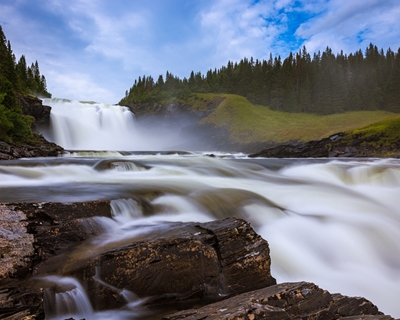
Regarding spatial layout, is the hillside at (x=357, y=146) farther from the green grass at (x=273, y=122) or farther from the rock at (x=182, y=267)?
the rock at (x=182, y=267)

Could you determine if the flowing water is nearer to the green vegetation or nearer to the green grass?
the green vegetation

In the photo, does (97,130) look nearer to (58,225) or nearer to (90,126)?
(90,126)

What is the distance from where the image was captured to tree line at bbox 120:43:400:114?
213 ft

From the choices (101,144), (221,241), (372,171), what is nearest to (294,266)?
(221,241)

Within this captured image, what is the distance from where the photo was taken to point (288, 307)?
3.31 meters

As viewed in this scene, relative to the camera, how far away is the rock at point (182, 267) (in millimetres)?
3930

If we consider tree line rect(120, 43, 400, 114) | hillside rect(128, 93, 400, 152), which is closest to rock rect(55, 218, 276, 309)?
hillside rect(128, 93, 400, 152)

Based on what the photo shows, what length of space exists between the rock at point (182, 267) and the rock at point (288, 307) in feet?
2.62

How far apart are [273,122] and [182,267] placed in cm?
5435

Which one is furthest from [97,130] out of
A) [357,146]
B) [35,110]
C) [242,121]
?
[357,146]

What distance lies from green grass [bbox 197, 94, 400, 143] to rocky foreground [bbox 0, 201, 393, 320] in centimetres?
3964

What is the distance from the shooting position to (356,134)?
91.8 feet

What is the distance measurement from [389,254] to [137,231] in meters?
6.17

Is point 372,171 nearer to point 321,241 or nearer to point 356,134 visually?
point 321,241
